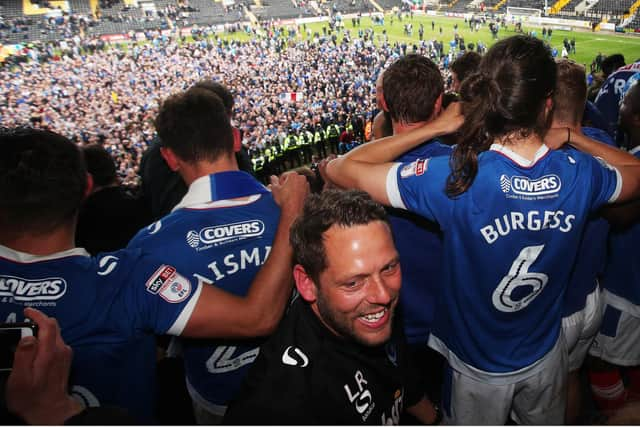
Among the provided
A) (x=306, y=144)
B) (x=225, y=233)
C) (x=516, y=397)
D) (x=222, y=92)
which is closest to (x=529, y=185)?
(x=516, y=397)

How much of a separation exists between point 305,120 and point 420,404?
16.1 meters

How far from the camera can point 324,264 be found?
1325 millimetres

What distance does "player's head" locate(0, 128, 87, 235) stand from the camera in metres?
1.29

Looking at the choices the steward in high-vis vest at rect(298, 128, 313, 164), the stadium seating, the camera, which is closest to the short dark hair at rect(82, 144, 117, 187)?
the camera

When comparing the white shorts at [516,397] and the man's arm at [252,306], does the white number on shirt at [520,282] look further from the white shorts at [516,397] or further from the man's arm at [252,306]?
the man's arm at [252,306]

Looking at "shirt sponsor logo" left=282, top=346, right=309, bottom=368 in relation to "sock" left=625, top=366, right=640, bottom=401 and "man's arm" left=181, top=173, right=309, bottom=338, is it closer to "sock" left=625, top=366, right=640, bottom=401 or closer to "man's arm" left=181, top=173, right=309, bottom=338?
"man's arm" left=181, top=173, right=309, bottom=338

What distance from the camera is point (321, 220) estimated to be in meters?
1.36

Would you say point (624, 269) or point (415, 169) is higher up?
point (415, 169)

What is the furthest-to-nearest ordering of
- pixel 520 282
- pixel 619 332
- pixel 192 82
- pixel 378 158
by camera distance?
pixel 192 82 < pixel 619 332 < pixel 378 158 < pixel 520 282

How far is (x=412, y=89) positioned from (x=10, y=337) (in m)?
1.71

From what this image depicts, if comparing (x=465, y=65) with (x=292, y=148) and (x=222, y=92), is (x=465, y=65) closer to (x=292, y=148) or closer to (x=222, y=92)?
(x=222, y=92)

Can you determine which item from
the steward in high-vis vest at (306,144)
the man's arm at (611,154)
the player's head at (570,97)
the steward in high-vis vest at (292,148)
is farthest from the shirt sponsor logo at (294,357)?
the steward in high-vis vest at (306,144)

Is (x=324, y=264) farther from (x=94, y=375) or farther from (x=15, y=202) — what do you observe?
(x=15, y=202)

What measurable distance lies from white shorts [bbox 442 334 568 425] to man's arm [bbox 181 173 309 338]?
97cm
